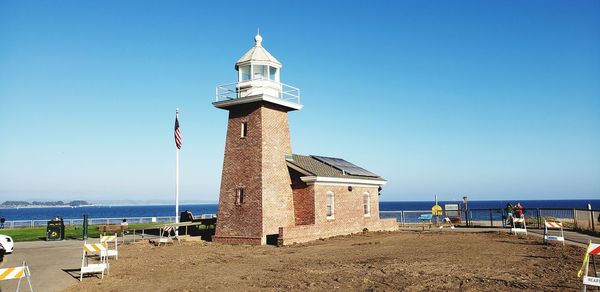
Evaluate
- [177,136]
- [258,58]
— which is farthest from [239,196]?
[258,58]

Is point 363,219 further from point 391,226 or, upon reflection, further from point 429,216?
point 429,216

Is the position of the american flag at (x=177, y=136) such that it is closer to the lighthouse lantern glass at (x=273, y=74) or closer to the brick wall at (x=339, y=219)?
the lighthouse lantern glass at (x=273, y=74)

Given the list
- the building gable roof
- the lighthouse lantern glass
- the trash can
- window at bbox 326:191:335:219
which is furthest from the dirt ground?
the lighthouse lantern glass

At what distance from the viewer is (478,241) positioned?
21562 mm

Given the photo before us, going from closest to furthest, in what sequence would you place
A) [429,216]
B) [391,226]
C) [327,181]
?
[327,181] → [391,226] → [429,216]

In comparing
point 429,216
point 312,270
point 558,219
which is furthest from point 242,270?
point 558,219

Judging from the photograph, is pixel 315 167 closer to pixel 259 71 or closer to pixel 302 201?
pixel 302 201

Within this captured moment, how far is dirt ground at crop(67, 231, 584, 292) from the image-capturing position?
11.7 m

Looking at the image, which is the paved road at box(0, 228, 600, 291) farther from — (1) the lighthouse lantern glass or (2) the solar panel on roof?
(1) the lighthouse lantern glass

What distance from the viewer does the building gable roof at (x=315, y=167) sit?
25.5m

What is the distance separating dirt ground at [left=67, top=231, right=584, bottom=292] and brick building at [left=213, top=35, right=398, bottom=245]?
7.49 feet

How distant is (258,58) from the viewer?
24.5m

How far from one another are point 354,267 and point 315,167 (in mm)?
12866

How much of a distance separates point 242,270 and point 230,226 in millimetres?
9771
